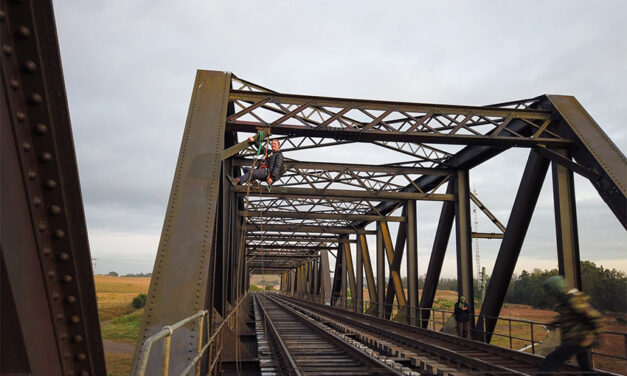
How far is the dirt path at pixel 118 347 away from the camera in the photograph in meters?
22.5

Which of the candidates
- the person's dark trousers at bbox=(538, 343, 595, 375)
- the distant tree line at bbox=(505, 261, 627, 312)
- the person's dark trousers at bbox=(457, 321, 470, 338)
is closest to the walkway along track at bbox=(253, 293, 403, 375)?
the person's dark trousers at bbox=(538, 343, 595, 375)

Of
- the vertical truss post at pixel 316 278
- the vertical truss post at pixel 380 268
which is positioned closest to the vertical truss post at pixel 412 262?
the vertical truss post at pixel 380 268

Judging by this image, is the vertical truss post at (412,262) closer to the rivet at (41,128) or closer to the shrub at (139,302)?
the rivet at (41,128)

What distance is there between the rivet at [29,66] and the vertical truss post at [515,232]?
12.0 metres

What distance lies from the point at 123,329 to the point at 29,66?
110ft

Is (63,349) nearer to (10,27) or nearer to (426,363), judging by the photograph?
(10,27)

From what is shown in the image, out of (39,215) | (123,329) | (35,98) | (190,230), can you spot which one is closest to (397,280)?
(190,230)

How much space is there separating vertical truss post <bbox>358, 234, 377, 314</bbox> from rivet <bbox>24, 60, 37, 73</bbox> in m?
24.7

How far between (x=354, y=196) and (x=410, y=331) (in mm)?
6263

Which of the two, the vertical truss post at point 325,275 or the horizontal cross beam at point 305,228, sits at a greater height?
the horizontal cross beam at point 305,228

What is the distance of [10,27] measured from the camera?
7.39 ft

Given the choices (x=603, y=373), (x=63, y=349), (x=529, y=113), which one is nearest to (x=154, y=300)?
(x=63, y=349)

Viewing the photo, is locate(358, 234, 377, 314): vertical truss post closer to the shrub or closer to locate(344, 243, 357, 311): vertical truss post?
locate(344, 243, 357, 311): vertical truss post

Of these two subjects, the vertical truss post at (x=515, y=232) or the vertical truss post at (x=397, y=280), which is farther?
the vertical truss post at (x=397, y=280)
